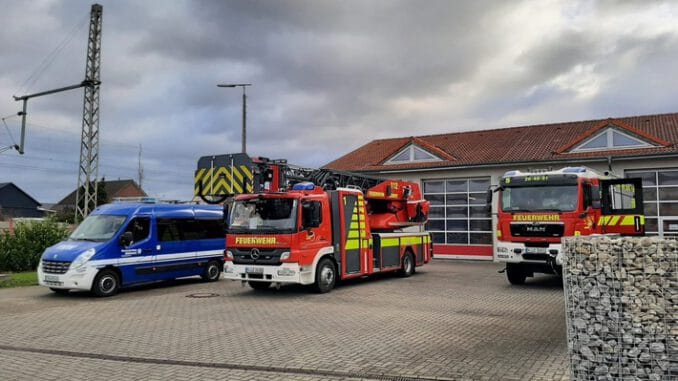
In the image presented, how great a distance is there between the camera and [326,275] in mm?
13602

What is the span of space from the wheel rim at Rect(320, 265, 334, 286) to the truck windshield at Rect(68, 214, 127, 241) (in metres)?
5.39

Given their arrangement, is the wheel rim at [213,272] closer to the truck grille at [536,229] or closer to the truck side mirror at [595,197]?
the truck grille at [536,229]

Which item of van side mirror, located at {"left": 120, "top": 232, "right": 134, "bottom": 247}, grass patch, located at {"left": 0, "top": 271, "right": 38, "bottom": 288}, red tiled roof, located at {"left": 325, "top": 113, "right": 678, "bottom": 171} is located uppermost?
red tiled roof, located at {"left": 325, "top": 113, "right": 678, "bottom": 171}

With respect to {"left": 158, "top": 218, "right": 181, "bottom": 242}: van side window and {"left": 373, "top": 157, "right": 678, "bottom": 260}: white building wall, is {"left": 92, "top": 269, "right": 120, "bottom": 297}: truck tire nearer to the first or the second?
{"left": 158, "top": 218, "right": 181, "bottom": 242}: van side window

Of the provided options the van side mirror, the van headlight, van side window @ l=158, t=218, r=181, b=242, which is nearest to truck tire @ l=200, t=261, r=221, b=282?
van side window @ l=158, t=218, r=181, b=242

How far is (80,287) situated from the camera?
12.9 metres

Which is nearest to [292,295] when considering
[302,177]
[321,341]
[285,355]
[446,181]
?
[302,177]

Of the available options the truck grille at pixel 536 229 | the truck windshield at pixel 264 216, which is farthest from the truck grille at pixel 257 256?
the truck grille at pixel 536 229

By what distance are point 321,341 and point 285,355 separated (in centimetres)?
97

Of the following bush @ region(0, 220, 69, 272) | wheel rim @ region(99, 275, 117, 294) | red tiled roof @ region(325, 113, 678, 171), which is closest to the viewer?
wheel rim @ region(99, 275, 117, 294)

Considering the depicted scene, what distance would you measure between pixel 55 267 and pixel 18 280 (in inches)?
177

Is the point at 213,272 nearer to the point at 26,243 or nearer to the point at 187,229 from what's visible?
the point at 187,229

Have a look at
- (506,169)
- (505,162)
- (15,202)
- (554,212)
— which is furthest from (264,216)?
(15,202)

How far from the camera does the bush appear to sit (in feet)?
63.0
